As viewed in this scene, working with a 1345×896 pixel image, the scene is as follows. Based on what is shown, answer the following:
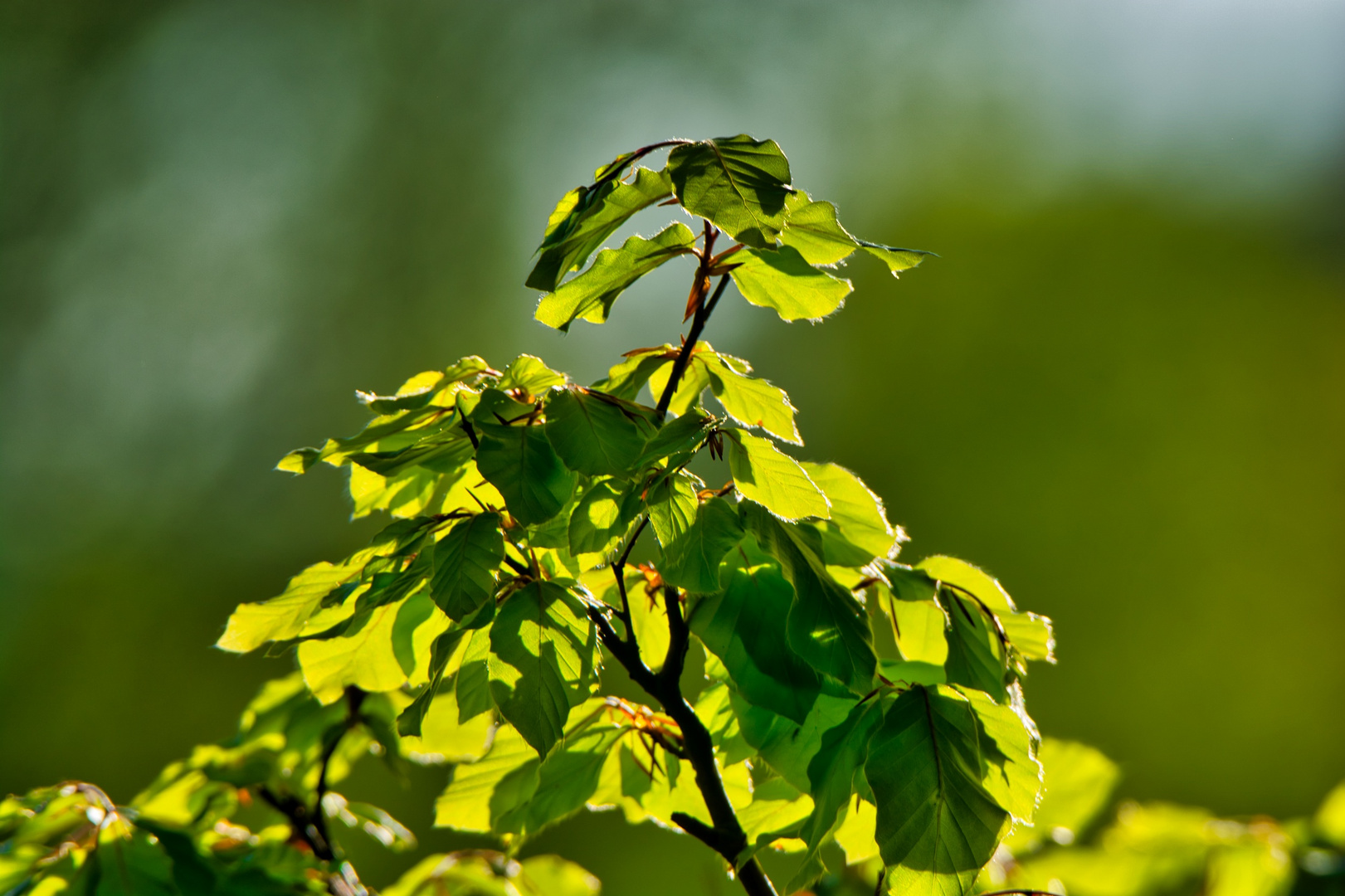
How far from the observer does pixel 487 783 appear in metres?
0.51

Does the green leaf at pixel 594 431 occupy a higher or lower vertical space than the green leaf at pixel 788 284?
lower

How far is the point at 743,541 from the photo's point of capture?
1.39 feet

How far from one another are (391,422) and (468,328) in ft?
12.7

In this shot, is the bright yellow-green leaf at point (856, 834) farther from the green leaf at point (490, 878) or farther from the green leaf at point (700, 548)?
the green leaf at point (490, 878)

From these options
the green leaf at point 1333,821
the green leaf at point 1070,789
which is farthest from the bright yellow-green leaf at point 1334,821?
the green leaf at point 1070,789

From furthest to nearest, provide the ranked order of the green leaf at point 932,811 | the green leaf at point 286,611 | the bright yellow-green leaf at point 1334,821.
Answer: the bright yellow-green leaf at point 1334,821 → the green leaf at point 286,611 → the green leaf at point 932,811

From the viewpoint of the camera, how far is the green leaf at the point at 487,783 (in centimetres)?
50

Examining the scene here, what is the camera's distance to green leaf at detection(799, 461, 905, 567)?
0.42 metres

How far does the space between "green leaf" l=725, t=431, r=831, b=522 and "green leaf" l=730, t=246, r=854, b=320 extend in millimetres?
71

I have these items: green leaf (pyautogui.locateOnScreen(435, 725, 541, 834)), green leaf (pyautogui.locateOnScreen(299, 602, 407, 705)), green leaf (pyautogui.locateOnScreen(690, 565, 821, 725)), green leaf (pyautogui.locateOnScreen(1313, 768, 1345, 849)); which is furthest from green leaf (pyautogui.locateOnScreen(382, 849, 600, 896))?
green leaf (pyautogui.locateOnScreen(1313, 768, 1345, 849))

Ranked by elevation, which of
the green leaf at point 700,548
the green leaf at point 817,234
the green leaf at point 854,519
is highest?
the green leaf at point 817,234

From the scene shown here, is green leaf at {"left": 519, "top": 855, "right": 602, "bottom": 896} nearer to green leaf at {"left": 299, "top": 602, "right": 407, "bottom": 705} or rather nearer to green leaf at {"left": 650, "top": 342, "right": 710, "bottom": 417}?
green leaf at {"left": 299, "top": 602, "right": 407, "bottom": 705}

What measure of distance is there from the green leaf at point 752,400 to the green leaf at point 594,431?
0.18ft

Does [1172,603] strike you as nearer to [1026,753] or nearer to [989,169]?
[989,169]
